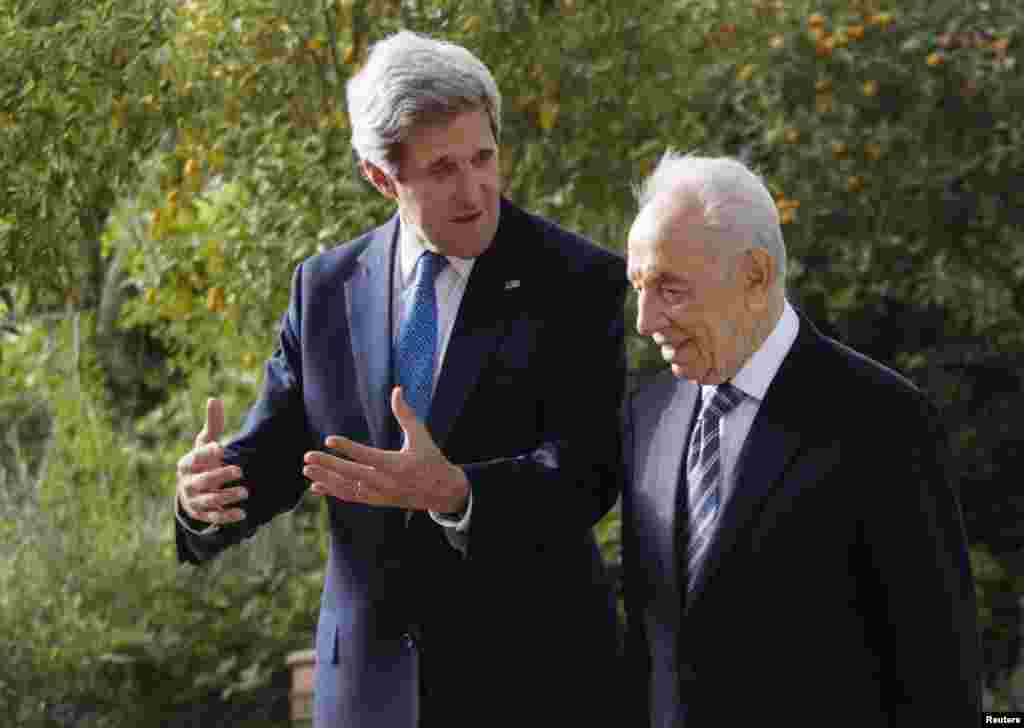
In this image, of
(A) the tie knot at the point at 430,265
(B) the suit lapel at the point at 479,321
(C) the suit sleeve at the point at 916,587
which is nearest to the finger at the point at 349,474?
(B) the suit lapel at the point at 479,321

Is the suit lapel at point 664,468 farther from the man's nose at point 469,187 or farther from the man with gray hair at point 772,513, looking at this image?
the man's nose at point 469,187

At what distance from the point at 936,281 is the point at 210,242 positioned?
360cm

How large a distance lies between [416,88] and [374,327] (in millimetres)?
439

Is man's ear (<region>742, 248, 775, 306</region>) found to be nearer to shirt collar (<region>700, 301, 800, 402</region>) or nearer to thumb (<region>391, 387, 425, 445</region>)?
shirt collar (<region>700, 301, 800, 402</region>)

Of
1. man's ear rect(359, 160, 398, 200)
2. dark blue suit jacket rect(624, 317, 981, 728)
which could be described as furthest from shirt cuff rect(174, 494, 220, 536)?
dark blue suit jacket rect(624, 317, 981, 728)

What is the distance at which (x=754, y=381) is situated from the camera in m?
2.96

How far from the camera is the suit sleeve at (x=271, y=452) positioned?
3512mm

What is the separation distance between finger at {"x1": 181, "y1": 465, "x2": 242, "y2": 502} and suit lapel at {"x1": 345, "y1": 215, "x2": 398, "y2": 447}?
249 millimetres

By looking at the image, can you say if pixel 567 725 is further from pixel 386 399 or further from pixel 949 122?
pixel 949 122

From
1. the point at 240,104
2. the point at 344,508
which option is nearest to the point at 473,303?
the point at 344,508

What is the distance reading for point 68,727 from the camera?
21.6 feet

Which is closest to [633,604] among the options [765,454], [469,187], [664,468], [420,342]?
[664,468]

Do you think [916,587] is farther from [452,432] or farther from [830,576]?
[452,432]

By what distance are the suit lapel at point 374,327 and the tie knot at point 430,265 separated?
0.26 feet
